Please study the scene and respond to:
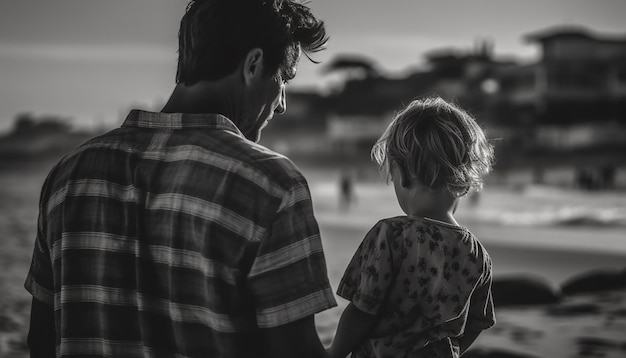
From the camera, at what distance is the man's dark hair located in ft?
2.36

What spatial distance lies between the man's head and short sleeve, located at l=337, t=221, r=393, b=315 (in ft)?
1.07

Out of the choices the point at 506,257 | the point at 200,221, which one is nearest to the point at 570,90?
the point at 506,257

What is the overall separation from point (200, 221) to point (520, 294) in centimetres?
383

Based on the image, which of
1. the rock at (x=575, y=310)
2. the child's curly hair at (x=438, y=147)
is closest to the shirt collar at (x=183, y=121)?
the child's curly hair at (x=438, y=147)

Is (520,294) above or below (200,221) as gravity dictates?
below

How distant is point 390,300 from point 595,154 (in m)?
5.64

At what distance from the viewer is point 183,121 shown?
717 millimetres

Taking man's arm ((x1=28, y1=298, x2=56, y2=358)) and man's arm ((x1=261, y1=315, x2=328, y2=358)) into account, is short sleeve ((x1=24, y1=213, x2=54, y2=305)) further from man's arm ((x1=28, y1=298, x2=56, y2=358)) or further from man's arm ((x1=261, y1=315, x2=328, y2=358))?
man's arm ((x1=261, y1=315, x2=328, y2=358))

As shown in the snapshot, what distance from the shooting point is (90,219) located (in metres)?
0.73

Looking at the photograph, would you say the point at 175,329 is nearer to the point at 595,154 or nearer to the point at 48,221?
the point at 48,221

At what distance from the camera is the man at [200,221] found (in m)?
0.66

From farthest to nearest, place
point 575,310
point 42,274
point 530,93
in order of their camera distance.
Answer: point 530,93, point 575,310, point 42,274

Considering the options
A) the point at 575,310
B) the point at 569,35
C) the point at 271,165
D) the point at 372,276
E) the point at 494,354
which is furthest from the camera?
the point at 569,35

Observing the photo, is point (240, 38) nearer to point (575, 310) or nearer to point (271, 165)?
point (271, 165)
